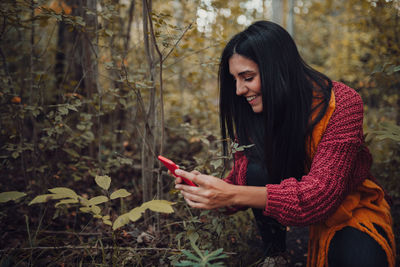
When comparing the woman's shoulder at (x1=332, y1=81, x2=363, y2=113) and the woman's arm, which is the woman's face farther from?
the woman's arm

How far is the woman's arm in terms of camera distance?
0.94 meters

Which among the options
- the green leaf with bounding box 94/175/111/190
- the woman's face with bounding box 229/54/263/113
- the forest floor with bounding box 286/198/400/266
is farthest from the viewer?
the forest floor with bounding box 286/198/400/266

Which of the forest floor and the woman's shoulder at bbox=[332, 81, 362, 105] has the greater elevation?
the woman's shoulder at bbox=[332, 81, 362, 105]

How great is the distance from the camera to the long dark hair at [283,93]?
1197 mm

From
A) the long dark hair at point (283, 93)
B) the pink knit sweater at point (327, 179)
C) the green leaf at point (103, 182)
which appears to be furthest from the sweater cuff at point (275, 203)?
the green leaf at point (103, 182)

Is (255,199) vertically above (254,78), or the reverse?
(254,78)

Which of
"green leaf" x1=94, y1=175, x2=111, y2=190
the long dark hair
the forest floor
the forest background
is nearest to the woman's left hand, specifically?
the forest background

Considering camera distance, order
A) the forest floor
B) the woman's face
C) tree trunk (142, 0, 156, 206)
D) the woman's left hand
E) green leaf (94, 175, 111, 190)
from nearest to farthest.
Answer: the woman's left hand, green leaf (94, 175, 111, 190), the woman's face, tree trunk (142, 0, 156, 206), the forest floor

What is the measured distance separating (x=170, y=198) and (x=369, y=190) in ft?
4.38

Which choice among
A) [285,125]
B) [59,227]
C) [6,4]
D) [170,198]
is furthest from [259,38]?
[59,227]

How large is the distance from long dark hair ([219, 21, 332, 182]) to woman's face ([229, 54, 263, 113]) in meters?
0.03

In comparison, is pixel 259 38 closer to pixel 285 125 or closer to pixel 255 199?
pixel 285 125

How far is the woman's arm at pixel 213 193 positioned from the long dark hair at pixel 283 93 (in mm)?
366

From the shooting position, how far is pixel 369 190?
4.10 feet
